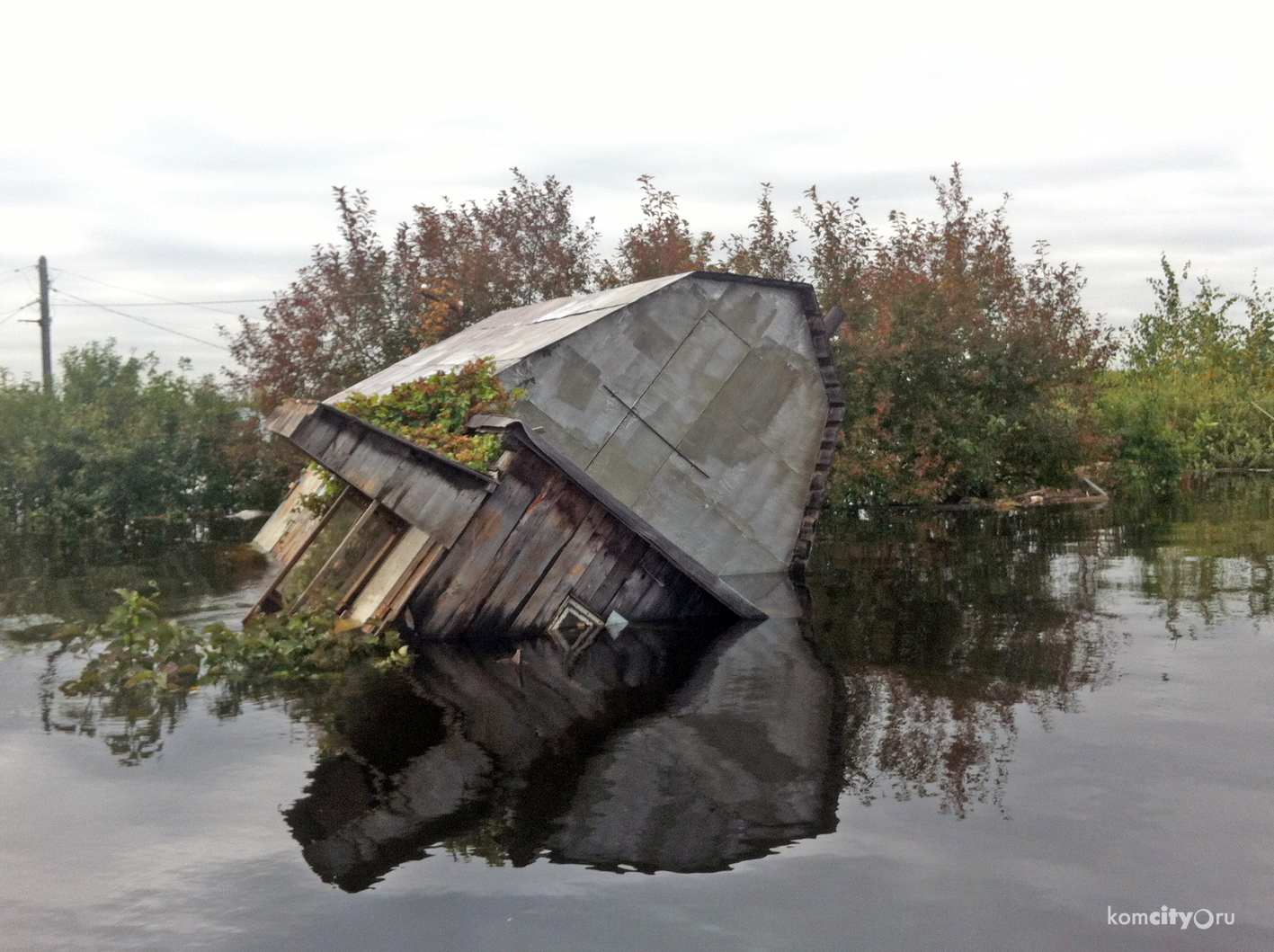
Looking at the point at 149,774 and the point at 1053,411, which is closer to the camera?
the point at 149,774

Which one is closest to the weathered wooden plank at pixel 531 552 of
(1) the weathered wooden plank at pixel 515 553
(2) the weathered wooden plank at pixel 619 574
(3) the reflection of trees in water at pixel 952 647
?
(1) the weathered wooden plank at pixel 515 553

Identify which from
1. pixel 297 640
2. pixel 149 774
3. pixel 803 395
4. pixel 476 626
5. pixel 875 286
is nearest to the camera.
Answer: pixel 149 774

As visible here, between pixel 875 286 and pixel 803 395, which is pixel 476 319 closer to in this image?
pixel 875 286

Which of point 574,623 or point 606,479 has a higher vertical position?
point 606,479

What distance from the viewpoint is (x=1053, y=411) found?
Result: 25703mm

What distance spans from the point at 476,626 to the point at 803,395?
5.58 m

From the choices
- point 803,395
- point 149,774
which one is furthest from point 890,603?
point 149,774

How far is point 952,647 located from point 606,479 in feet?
14.5

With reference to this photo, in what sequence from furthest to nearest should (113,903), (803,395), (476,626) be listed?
(803,395), (476,626), (113,903)

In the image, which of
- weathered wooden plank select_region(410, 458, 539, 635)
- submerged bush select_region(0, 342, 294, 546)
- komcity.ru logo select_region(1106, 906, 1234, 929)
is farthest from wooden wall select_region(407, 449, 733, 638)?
submerged bush select_region(0, 342, 294, 546)

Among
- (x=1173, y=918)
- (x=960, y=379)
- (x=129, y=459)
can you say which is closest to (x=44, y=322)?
(x=129, y=459)

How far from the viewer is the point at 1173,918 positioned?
495 cm

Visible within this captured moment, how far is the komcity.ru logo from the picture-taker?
491 cm

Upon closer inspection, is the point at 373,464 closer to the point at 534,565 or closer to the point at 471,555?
the point at 471,555
